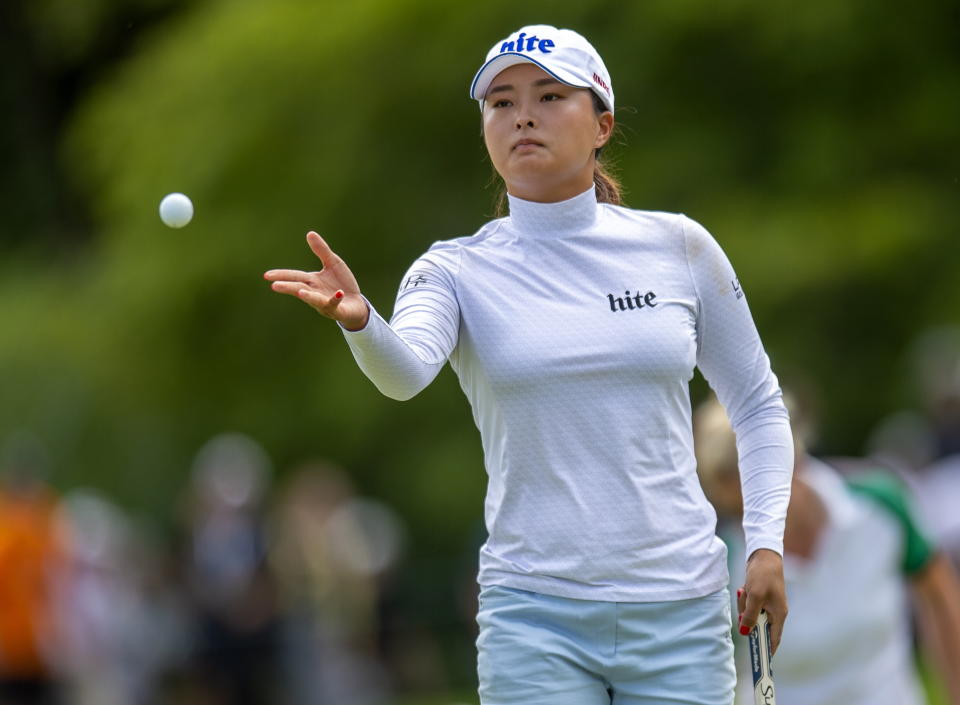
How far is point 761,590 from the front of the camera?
13.2 ft

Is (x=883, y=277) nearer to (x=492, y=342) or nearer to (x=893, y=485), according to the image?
(x=893, y=485)

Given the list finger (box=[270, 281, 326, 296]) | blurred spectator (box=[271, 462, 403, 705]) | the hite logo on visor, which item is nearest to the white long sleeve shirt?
finger (box=[270, 281, 326, 296])

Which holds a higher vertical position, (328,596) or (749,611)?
(328,596)

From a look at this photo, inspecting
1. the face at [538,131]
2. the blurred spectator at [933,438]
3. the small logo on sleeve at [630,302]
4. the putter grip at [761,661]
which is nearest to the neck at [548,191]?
the face at [538,131]

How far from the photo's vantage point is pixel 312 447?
758 inches

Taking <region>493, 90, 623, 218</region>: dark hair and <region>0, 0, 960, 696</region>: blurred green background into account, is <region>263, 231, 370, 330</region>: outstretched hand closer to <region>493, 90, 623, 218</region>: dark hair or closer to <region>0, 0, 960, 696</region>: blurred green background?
<region>493, 90, 623, 218</region>: dark hair

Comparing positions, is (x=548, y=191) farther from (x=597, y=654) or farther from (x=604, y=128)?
(x=597, y=654)

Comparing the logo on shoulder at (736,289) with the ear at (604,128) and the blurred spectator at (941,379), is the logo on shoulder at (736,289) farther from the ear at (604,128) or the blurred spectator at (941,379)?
the blurred spectator at (941,379)

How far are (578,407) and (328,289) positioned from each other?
611 mm

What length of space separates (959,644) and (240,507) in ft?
28.8

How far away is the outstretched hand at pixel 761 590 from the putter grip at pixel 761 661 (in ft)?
0.07

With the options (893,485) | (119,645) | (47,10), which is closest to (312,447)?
(119,645)

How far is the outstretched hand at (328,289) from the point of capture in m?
3.61

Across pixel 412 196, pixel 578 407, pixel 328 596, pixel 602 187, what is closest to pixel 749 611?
pixel 578 407
